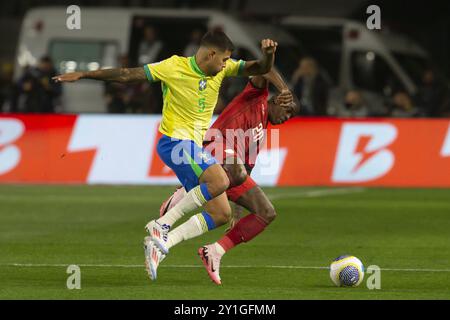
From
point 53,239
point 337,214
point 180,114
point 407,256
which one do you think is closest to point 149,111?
point 337,214

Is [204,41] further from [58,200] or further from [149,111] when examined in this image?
[149,111]

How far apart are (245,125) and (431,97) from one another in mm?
15195

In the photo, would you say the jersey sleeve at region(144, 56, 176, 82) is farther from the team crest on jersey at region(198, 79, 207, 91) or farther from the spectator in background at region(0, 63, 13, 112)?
the spectator in background at region(0, 63, 13, 112)

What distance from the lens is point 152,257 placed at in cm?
1144

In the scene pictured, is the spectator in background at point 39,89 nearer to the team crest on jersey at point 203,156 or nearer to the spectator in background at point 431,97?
the spectator in background at point 431,97

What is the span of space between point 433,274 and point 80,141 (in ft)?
38.2

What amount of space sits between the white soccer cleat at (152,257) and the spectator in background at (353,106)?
636 inches

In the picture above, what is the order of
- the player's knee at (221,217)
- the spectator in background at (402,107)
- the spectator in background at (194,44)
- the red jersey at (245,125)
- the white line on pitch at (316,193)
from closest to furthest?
the player's knee at (221,217), the red jersey at (245,125), the white line on pitch at (316,193), the spectator in background at (194,44), the spectator in background at (402,107)

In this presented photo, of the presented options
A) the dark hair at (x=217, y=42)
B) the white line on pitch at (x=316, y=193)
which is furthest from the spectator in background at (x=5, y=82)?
the dark hair at (x=217, y=42)

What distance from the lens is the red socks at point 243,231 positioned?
12.2 meters

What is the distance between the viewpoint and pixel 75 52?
96.8ft

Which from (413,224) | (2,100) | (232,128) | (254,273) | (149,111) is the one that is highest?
(232,128)

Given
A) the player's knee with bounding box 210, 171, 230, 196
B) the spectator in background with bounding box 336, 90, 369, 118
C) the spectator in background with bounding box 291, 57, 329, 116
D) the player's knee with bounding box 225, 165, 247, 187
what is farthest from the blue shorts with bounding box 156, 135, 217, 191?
the spectator in background with bounding box 336, 90, 369, 118

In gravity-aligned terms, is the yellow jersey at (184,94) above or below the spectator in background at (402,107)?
above
